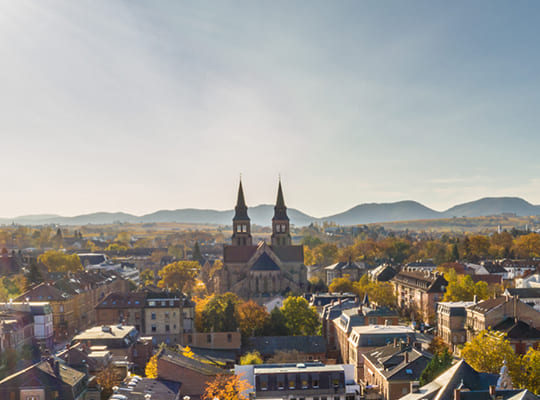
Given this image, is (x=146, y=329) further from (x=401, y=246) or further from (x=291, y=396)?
(x=401, y=246)

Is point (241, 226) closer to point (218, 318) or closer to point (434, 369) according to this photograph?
point (218, 318)

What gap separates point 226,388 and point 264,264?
2441 inches

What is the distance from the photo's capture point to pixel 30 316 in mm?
67750

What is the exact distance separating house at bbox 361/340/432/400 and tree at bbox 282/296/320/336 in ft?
61.0

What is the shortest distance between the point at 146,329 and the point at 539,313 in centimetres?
5320

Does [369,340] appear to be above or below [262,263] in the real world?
below

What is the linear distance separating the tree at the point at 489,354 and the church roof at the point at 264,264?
57426mm

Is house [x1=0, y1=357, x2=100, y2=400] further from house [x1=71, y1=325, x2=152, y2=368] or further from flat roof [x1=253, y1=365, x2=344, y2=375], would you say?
flat roof [x1=253, y1=365, x2=344, y2=375]

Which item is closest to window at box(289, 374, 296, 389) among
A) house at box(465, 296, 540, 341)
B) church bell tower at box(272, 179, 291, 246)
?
house at box(465, 296, 540, 341)

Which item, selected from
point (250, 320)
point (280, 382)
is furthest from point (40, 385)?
point (250, 320)

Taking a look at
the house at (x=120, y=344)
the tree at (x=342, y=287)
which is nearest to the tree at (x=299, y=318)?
the house at (x=120, y=344)

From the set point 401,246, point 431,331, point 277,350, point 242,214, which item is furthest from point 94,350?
point 401,246

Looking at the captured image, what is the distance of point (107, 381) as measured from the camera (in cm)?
4516

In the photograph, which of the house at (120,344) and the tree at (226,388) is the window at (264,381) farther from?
the house at (120,344)
